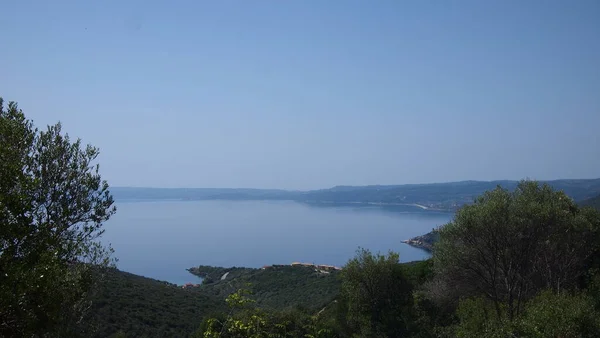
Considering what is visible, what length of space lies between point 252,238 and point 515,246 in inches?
4032

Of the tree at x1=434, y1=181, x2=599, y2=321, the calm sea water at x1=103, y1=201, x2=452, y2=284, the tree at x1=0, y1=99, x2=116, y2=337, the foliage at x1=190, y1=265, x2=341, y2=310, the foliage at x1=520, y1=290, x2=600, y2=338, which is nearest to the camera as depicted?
the tree at x1=0, y1=99, x2=116, y2=337

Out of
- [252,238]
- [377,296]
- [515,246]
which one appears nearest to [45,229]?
[515,246]

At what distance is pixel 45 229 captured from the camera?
610 centimetres

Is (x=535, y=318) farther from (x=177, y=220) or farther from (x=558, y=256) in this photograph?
(x=177, y=220)

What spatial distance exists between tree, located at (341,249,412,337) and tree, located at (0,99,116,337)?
12949 mm

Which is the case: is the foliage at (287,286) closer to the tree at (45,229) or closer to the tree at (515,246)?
the tree at (515,246)

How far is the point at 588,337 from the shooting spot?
956cm

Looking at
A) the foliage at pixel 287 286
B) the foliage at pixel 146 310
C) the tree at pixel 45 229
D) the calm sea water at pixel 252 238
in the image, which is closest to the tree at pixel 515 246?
the tree at pixel 45 229

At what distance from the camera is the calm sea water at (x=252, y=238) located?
77875 millimetres

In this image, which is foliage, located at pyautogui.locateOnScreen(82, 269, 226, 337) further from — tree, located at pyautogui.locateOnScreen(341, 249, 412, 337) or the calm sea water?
the calm sea water

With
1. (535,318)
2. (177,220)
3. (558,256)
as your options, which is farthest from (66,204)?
(177,220)

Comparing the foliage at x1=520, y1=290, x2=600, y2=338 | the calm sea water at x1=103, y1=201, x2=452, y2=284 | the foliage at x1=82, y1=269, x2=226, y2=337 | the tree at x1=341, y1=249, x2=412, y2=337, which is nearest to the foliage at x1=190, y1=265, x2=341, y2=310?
the foliage at x1=82, y1=269, x2=226, y2=337

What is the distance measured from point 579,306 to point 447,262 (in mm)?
5090

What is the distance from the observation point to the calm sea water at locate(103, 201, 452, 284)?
255 feet
